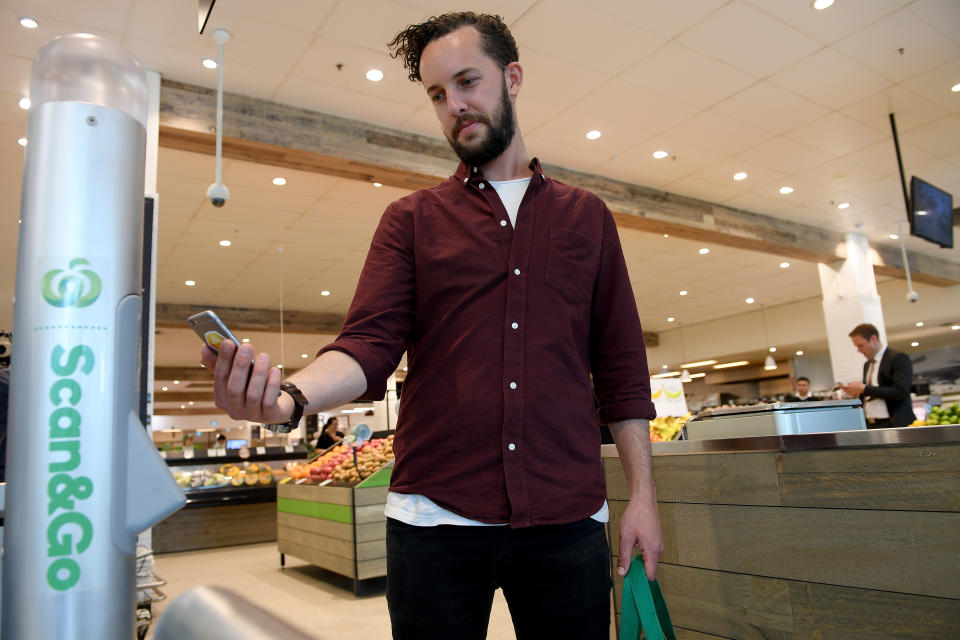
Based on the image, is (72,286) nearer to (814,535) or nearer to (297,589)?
(814,535)

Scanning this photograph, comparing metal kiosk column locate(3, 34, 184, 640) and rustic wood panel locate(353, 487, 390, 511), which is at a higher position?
Result: metal kiosk column locate(3, 34, 184, 640)

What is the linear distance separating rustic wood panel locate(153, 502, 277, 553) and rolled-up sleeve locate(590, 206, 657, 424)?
22.1 ft

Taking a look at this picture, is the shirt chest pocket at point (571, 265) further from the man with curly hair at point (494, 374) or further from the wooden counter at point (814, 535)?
the wooden counter at point (814, 535)

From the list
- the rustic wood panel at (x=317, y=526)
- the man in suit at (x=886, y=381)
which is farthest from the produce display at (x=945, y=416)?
the rustic wood panel at (x=317, y=526)

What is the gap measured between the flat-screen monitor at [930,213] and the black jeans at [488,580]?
6386 mm

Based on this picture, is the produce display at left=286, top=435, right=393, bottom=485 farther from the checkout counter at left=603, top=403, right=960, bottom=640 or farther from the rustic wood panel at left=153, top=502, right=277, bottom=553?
the checkout counter at left=603, top=403, right=960, bottom=640

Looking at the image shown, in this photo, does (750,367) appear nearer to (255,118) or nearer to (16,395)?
(255,118)

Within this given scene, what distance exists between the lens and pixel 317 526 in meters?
5.08

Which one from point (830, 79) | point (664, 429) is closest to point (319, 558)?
point (664, 429)

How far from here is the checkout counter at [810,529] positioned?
1430mm

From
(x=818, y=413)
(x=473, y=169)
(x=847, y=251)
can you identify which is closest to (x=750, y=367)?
(x=847, y=251)

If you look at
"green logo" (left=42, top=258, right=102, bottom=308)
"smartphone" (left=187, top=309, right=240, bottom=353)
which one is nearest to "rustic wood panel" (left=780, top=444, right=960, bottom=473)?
"smartphone" (left=187, top=309, right=240, bottom=353)

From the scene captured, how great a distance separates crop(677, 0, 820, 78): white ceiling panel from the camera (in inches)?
183

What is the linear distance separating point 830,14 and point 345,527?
4.86 metres
